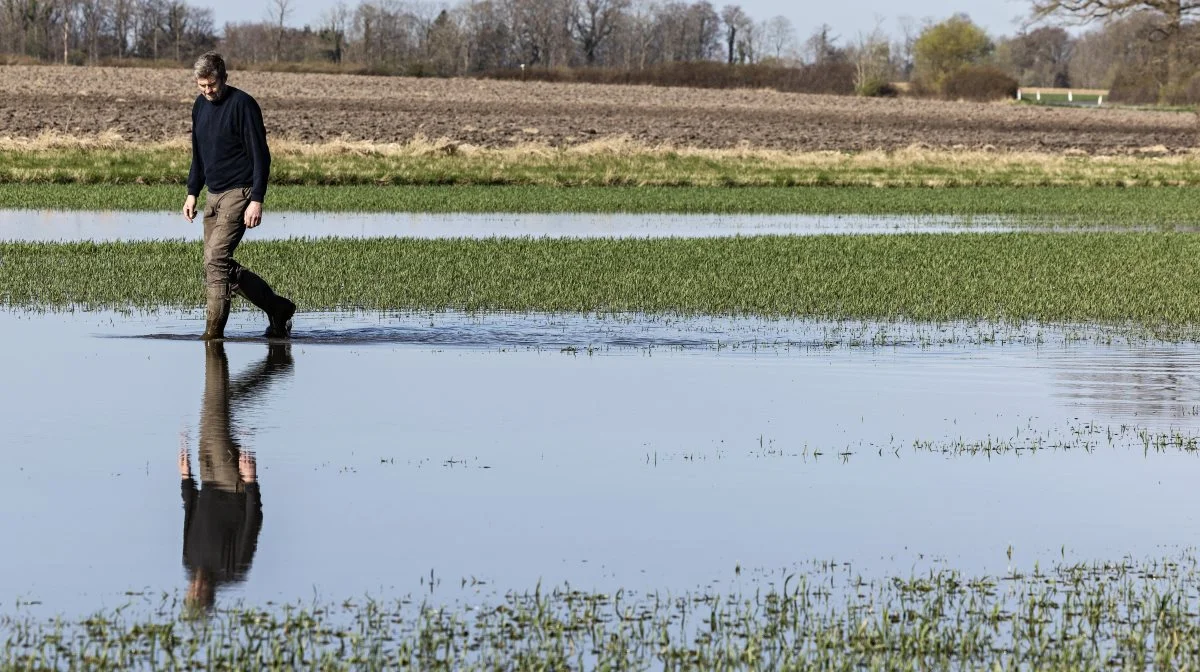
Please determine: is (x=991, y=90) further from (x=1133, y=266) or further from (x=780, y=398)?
(x=780, y=398)

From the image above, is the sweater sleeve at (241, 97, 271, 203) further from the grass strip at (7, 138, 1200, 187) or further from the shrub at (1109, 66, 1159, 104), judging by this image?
the shrub at (1109, 66, 1159, 104)

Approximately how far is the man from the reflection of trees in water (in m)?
6.27

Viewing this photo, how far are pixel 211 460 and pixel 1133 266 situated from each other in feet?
54.4

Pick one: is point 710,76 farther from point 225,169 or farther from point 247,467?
point 247,467

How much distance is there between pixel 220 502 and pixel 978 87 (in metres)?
123

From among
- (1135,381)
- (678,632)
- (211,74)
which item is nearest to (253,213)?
(211,74)

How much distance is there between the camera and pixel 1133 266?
23.2m

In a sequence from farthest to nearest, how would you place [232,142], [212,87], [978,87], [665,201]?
[978,87] → [665,201] → [232,142] → [212,87]

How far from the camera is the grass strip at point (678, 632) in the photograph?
5957 millimetres

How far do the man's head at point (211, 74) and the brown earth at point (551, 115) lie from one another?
131 ft

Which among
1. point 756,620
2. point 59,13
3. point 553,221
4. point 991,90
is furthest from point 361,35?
point 756,620

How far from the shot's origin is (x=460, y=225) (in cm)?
3062

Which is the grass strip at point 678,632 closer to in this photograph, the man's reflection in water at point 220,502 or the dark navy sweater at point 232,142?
the man's reflection in water at point 220,502

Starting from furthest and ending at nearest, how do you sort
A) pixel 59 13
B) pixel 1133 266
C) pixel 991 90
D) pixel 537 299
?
1. pixel 59 13
2. pixel 991 90
3. pixel 1133 266
4. pixel 537 299
